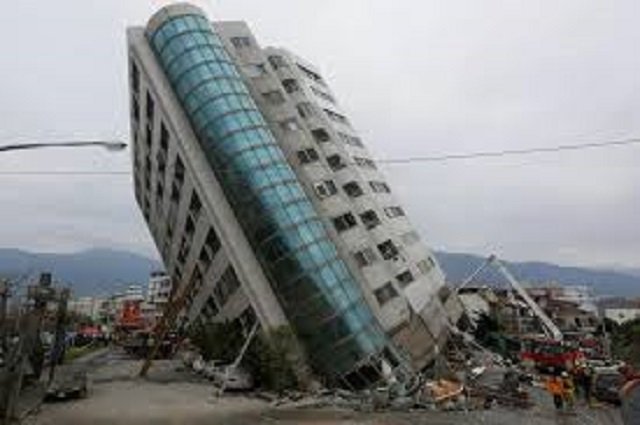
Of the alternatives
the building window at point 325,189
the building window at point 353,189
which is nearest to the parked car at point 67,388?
the building window at point 325,189

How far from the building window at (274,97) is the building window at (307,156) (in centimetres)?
526

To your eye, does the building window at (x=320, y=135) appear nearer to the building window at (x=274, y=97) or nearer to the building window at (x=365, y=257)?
the building window at (x=274, y=97)

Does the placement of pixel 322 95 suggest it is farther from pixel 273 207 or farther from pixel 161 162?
pixel 273 207

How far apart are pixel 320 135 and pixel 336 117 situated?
8.47m

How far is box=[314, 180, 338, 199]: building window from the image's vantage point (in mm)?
62125

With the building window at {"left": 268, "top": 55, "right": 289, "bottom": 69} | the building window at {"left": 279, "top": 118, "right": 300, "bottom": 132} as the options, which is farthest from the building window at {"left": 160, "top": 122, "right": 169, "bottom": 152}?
the building window at {"left": 268, "top": 55, "right": 289, "bottom": 69}

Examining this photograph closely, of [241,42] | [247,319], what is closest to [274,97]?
[241,42]

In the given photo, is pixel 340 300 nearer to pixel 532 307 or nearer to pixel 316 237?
pixel 316 237

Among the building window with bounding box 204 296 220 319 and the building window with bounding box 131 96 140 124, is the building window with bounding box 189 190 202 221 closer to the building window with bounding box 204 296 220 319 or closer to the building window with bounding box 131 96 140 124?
the building window with bounding box 204 296 220 319

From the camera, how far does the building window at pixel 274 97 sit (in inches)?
2608

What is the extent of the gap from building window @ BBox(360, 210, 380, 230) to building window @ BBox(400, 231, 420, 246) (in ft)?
15.3

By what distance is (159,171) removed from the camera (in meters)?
71.1

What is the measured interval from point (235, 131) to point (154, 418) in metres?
27.0

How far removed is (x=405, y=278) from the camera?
2502 inches
